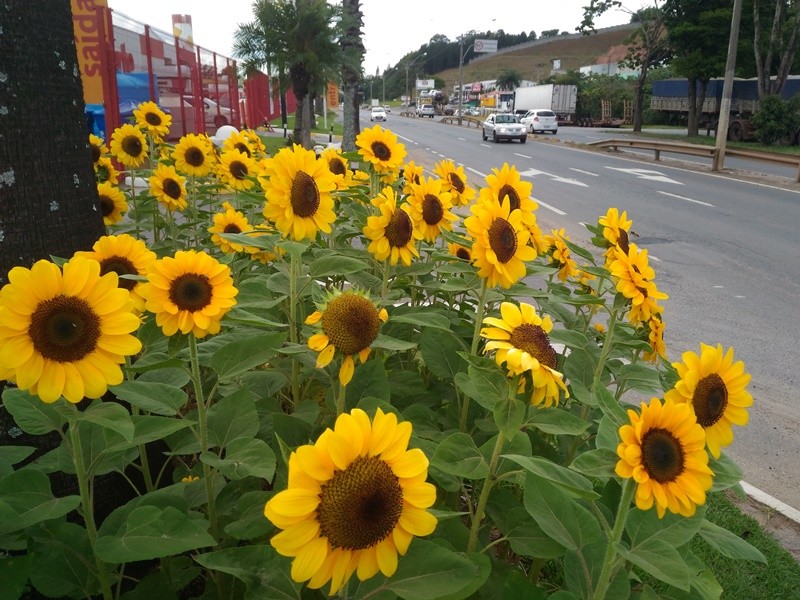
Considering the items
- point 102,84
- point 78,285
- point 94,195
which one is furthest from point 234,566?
point 102,84

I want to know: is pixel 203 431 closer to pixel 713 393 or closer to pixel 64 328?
pixel 64 328

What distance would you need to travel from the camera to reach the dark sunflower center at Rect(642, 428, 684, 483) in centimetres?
124

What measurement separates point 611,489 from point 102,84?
13.8 metres

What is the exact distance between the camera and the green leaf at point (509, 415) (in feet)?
4.55

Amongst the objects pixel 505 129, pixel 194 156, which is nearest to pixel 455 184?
pixel 194 156

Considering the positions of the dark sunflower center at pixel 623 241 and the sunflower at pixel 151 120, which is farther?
the sunflower at pixel 151 120

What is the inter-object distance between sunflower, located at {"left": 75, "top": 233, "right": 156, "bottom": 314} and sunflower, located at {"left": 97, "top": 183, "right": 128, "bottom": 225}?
155 centimetres

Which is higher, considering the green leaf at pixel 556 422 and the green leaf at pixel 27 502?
the green leaf at pixel 556 422

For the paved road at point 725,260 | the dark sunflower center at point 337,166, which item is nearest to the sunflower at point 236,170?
the dark sunflower center at point 337,166

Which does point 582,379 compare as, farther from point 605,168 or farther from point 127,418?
point 605,168

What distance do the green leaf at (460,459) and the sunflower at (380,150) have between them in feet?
6.60

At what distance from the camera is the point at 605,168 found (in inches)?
840

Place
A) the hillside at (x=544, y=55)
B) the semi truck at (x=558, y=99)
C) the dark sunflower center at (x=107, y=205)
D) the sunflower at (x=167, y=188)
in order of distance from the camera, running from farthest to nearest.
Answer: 1. the hillside at (x=544, y=55)
2. the semi truck at (x=558, y=99)
3. the sunflower at (x=167, y=188)
4. the dark sunflower center at (x=107, y=205)

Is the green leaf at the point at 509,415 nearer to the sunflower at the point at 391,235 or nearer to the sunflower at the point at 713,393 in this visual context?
the sunflower at the point at 713,393
